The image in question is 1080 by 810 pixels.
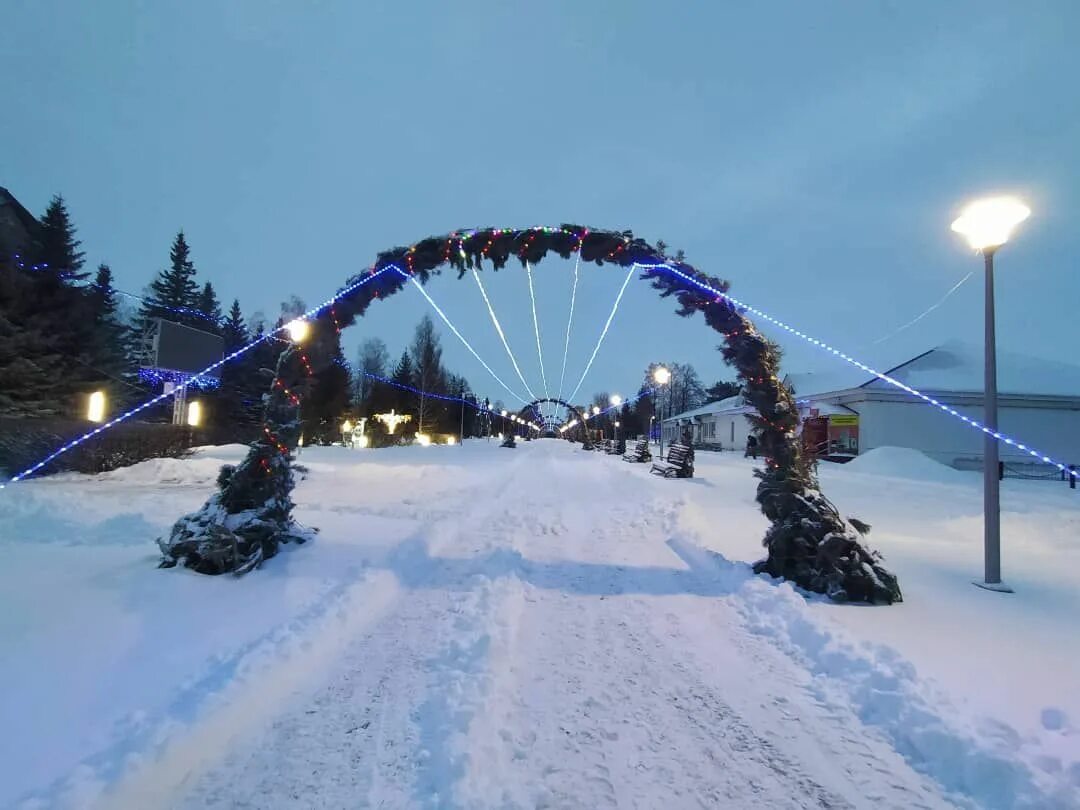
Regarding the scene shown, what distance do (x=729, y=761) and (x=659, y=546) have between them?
518 centimetres

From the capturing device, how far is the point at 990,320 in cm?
602

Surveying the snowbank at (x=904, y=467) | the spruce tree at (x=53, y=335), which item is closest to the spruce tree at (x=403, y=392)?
the spruce tree at (x=53, y=335)

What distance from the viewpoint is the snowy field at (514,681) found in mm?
2590

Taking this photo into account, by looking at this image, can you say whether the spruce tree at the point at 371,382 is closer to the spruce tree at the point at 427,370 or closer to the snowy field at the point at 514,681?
the spruce tree at the point at 427,370

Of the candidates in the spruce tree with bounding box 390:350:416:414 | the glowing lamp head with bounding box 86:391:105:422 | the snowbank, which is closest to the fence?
the glowing lamp head with bounding box 86:391:105:422

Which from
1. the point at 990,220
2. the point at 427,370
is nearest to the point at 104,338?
the point at 427,370

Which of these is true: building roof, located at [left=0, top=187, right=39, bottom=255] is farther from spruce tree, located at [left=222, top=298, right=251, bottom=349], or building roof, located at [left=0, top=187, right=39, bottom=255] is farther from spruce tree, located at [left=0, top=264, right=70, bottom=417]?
spruce tree, located at [left=222, top=298, right=251, bottom=349]

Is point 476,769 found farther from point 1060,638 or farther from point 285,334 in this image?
point 285,334

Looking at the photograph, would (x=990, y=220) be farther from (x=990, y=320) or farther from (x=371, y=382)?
(x=371, y=382)

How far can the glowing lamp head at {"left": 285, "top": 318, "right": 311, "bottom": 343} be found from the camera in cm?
678

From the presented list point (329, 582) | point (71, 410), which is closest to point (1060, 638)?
point (329, 582)

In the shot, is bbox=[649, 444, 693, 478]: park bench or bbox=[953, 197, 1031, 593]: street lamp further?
bbox=[649, 444, 693, 478]: park bench

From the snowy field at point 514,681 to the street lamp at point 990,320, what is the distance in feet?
1.28

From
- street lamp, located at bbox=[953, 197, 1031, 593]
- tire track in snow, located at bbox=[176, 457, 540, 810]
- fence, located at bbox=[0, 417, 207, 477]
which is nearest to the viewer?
tire track in snow, located at bbox=[176, 457, 540, 810]
